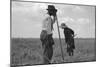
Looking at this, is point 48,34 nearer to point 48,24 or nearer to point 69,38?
point 48,24

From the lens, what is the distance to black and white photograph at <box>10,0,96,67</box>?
2.54 metres

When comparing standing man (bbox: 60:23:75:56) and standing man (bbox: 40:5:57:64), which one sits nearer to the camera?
standing man (bbox: 40:5:57:64)

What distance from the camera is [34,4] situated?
2.62 metres

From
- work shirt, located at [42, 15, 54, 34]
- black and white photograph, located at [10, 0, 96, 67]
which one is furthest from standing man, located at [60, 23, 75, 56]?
work shirt, located at [42, 15, 54, 34]

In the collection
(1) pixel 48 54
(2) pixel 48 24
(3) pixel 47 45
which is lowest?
(1) pixel 48 54

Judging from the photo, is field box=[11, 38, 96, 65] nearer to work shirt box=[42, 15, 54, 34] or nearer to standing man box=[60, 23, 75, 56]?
standing man box=[60, 23, 75, 56]

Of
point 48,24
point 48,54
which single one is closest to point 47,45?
point 48,54

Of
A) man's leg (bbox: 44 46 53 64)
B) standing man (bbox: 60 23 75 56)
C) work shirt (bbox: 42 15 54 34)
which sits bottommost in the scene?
man's leg (bbox: 44 46 53 64)

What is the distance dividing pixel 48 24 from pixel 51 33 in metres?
0.14

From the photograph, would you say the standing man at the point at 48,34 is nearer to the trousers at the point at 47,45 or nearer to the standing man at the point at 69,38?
the trousers at the point at 47,45

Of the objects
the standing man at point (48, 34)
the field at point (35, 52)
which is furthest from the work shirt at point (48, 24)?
the field at point (35, 52)

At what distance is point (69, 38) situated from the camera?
2805 mm

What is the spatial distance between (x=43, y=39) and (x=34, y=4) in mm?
521

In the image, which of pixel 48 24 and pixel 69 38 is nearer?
pixel 48 24
